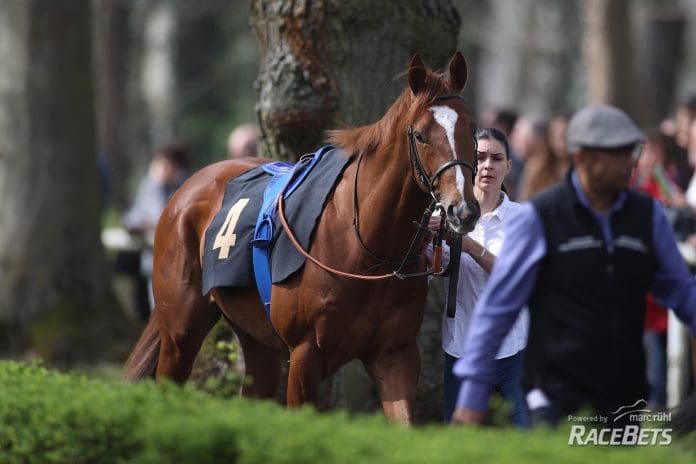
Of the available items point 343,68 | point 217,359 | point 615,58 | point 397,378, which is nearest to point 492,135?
point 397,378

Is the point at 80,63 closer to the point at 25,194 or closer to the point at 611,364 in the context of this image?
the point at 25,194

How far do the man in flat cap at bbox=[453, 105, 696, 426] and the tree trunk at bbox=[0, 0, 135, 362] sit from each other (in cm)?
851

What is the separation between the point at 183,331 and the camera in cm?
773

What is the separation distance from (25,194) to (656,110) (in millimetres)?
11737

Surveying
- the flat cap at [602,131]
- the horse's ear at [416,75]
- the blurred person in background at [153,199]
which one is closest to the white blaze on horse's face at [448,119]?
the horse's ear at [416,75]

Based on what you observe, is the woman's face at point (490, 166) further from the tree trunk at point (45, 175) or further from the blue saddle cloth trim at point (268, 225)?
the tree trunk at point (45, 175)

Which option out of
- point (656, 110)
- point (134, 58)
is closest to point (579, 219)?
point (656, 110)

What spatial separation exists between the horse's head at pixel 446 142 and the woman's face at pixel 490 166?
1.62 ft

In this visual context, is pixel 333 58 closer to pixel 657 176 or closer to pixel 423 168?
pixel 423 168

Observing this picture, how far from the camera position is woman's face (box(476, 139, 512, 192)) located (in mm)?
6809

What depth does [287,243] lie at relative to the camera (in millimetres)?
6750

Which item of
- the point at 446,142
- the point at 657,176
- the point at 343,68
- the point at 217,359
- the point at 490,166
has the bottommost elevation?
the point at 217,359

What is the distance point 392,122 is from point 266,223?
93 centimetres

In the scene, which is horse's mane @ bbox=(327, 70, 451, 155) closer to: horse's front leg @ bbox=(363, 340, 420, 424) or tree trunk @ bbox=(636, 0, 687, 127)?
horse's front leg @ bbox=(363, 340, 420, 424)
